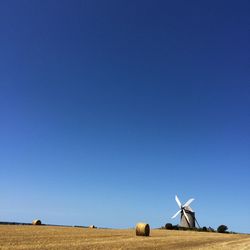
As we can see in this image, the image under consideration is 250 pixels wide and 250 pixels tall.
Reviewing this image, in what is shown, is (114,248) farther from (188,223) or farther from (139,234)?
(188,223)

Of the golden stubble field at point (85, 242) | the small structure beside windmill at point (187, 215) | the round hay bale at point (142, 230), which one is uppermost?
the small structure beside windmill at point (187, 215)

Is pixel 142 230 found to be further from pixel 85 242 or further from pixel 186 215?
pixel 186 215

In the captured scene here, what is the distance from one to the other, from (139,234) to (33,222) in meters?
22.0

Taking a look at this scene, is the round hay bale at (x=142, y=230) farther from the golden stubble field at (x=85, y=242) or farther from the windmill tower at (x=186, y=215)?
the windmill tower at (x=186, y=215)

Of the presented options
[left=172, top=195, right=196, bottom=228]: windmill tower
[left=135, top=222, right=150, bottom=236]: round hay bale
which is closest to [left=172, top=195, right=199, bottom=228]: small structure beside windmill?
[left=172, top=195, right=196, bottom=228]: windmill tower

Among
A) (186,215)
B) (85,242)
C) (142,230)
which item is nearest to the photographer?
(85,242)

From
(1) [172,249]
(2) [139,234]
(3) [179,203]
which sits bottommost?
(1) [172,249]

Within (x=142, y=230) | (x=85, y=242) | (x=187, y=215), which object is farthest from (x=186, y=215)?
(x=85, y=242)

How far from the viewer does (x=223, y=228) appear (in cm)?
7612

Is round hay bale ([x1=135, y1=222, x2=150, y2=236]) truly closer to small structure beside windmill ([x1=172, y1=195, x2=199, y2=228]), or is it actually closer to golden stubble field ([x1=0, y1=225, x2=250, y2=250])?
golden stubble field ([x1=0, y1=225, x2=250, y2=250])

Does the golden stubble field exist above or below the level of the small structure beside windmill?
below

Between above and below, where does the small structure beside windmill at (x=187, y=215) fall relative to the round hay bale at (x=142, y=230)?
above

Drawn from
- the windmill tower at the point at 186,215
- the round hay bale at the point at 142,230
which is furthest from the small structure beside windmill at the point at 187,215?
the round hay bale at the point at 142,230

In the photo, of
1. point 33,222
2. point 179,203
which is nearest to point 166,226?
point 33,222
